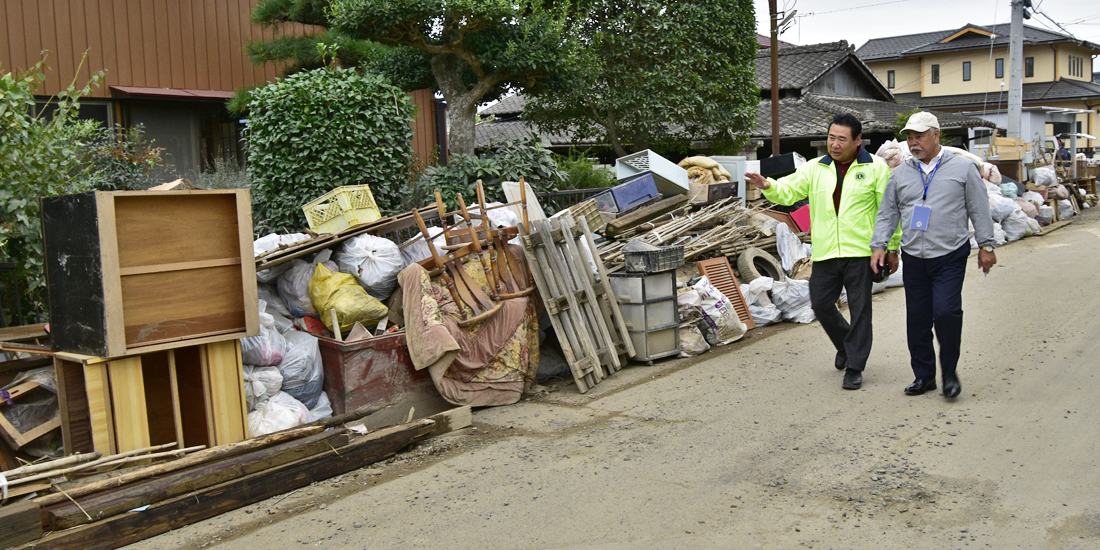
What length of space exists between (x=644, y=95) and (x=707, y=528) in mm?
10352

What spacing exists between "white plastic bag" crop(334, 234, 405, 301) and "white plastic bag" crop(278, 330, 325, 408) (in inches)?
28.6

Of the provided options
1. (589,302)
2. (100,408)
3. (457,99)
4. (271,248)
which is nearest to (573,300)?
(589,302)

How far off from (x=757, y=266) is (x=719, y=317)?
7.74 ft

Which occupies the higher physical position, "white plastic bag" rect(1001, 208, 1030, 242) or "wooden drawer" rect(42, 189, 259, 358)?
"wooden drawer" rect(42, 189, 259, 358)

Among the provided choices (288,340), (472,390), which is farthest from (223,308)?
(472,390)

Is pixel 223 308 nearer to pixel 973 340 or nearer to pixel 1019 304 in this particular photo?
pixel 973 340

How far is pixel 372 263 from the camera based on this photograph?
648 centimetres

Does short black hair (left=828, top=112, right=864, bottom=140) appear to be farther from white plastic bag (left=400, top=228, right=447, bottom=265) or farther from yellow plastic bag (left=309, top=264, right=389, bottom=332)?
yellow plastic bag (left=309, top=264, right=389, bottom=332)

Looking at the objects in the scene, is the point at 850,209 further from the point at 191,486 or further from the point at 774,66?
the point at 774,66

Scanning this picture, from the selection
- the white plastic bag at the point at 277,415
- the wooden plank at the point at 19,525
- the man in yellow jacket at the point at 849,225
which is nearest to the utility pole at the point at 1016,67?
the man in yellow jacket at the point at 849,225

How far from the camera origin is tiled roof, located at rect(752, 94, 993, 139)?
22.4m

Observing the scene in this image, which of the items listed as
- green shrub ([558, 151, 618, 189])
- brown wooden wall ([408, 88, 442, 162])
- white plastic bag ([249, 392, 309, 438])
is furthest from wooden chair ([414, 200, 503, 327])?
brown wooden wall ([408, 88, 442, 162])

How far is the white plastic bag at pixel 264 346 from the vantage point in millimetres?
5504

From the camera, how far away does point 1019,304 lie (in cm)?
852
